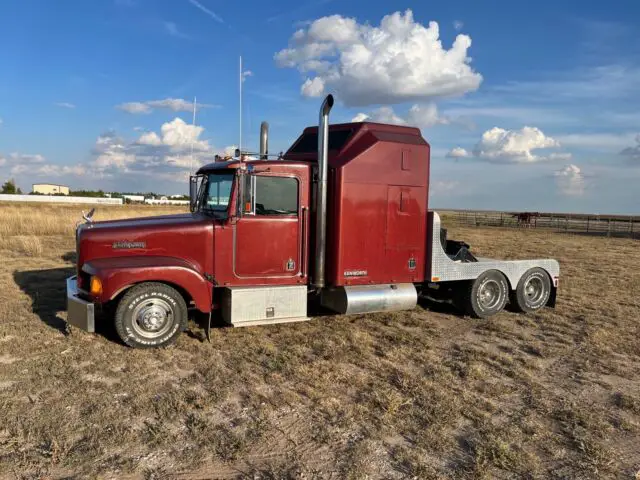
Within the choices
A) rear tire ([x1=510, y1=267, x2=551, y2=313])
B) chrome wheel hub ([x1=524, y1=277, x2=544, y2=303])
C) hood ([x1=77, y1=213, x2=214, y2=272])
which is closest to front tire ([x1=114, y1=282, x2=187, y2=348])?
hood ([x1=77, y1=213, x2=214, y2=272])

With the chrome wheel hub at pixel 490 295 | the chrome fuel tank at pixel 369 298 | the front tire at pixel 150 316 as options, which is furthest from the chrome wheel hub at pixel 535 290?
the front tire at pixel 150 316

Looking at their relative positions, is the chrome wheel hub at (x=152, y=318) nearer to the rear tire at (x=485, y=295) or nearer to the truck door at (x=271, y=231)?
the truck door at (x=271, y=231)

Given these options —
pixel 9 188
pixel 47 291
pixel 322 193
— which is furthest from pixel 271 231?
pixel 9 188

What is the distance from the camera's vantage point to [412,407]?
479cm

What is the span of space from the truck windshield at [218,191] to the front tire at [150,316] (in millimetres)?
1384

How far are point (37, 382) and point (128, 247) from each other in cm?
201

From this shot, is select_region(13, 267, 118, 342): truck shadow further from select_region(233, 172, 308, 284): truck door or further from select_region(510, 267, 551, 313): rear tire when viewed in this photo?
select_region(510, 267, 551, 313): rear tire

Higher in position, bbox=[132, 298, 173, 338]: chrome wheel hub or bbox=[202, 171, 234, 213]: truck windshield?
bbox=[202, 171, 234, 213]: truck windshield

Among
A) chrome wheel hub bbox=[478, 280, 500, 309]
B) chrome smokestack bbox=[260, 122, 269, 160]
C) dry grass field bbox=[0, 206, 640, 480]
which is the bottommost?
dry grass field bbox=[0, 206, 640, 480]

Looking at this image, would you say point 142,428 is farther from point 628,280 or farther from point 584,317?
point 628,280

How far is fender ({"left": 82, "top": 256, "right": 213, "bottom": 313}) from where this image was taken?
19.9ft

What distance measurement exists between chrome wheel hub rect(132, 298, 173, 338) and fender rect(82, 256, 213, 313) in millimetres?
300

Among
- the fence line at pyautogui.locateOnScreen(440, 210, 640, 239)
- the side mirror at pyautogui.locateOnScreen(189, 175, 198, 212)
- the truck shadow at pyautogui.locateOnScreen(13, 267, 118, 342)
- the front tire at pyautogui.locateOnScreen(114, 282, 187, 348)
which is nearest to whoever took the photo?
the front tire at pyautogui.locateOnScreen(114, 282, 187, 348)

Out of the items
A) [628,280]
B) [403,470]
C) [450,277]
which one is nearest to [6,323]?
[403,470]
